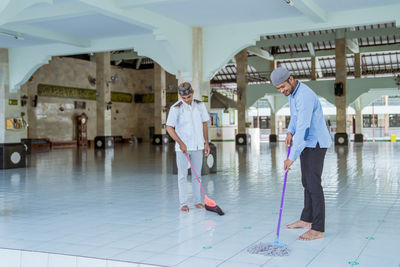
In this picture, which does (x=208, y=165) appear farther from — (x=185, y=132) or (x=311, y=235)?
(x=311, y=235)

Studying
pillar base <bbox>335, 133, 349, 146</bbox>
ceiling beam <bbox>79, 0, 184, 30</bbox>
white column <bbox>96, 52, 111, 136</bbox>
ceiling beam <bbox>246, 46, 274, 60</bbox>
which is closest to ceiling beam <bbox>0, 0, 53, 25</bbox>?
ceiling beam <bbox>79, 0, 184, 30</bbox>

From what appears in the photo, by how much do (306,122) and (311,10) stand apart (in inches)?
171

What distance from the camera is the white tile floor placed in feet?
10.6

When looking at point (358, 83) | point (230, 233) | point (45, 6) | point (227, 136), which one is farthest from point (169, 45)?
point (227, 136)

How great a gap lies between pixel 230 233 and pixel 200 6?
15.5 feet

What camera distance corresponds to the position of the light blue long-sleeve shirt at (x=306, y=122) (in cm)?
355

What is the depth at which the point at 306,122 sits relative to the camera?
3.55 metres

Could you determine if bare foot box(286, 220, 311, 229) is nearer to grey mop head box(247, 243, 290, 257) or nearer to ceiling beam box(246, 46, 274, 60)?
grey mop head box(247, 243, 290, 257)

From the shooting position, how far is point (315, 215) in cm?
370

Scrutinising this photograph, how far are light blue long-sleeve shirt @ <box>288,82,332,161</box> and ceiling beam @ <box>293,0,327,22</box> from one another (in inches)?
145

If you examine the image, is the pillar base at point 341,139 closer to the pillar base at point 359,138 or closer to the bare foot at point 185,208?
the pillar base at point 359,138

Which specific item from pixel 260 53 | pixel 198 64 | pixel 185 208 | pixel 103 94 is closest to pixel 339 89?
pixel 260 53

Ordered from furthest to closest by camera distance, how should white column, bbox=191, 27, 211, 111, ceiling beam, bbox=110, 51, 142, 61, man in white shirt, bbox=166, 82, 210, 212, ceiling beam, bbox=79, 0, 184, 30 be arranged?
1. ceiling beam, bbox=110, 51, 142, 61
2. white column, bbox=191, 27, 211, 111
3. ceiling beam, bbox=79, 0, 184, 30
4. man in white shirt, bbox=166, 82, 210, 212

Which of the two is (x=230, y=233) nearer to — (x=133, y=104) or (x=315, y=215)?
(x=315, y=215)
